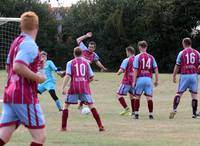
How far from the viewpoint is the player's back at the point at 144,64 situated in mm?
16828

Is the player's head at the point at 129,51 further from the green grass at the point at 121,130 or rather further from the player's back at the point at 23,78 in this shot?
the player's back at the point at 23,78

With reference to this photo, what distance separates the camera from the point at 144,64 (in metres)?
16.9

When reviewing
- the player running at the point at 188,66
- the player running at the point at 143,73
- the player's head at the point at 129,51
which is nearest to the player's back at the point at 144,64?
the player running at the point at 143,73

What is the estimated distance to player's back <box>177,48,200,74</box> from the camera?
1673 centimetres

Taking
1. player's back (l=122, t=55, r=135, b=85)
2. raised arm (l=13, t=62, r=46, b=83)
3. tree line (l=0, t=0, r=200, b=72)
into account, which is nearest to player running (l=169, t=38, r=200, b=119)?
player's back (l=122, t=55, r=135, b=85)

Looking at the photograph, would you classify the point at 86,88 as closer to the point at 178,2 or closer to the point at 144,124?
the point at 144,124

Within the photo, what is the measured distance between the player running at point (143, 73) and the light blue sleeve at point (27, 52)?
917cm

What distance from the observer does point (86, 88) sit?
45.3ft

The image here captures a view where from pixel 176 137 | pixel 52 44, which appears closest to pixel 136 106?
pixel 176 137

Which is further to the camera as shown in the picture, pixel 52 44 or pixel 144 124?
pixel 52 44

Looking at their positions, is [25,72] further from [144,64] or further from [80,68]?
[144,64]

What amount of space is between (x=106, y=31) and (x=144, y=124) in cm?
4688

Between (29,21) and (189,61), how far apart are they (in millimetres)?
9591

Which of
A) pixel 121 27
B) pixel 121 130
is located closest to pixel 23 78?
pixel 121 130
